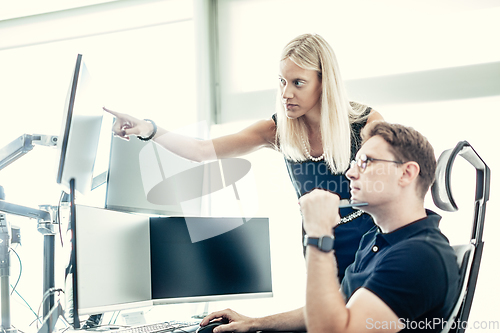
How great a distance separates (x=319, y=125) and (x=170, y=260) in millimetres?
718

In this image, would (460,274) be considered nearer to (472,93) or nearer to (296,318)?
(296,318)

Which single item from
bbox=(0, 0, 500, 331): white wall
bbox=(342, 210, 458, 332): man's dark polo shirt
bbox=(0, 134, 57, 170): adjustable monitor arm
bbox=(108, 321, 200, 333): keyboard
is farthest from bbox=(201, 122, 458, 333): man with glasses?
bbox=(0, 0, 500, 331): white wall

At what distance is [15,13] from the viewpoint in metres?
3.05

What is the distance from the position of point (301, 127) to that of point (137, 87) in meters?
1.53

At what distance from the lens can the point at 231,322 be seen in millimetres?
1257

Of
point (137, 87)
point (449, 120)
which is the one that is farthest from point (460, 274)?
point (137, 87)

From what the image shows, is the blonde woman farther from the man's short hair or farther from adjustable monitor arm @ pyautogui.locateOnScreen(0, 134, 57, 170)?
the man's short hair

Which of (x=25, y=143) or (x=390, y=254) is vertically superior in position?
(x=25, y=143)

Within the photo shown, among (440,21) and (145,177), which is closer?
(145,177)

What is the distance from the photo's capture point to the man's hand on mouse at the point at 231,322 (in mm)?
1202

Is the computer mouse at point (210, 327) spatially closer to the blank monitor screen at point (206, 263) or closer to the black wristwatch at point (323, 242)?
the blank monitor screen at point (206, 263)

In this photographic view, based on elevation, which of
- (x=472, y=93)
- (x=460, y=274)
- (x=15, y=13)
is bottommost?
(x=460, y=274)

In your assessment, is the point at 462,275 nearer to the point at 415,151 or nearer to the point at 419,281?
the point at 419,281

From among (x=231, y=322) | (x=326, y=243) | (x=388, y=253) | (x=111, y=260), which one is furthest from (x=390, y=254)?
(x=111, y=260)
